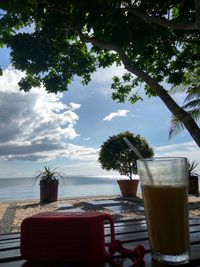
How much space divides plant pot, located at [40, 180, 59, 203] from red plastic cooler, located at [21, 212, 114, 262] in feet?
32.1

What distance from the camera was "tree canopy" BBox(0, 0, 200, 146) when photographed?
396 cm

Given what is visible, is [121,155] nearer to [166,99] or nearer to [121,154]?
[121,154]

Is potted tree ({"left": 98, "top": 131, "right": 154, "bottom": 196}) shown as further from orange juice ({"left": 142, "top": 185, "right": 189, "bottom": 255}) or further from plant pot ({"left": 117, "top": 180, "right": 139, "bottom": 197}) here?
orange juice ({"left": 142, "top": 185, "right": 189, "bottom": 255})

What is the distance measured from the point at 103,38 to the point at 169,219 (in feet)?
11.9

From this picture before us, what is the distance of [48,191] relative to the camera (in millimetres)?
10711

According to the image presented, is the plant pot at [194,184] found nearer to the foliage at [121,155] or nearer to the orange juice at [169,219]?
the foliage at [121,155]

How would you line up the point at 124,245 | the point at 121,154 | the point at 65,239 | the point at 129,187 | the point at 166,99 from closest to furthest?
the point at 65,239 < the point at 124,245 < the point at 166,99 < the point at 129,187 < the point at 121,154

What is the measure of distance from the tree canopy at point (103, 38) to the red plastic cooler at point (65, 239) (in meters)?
3.15

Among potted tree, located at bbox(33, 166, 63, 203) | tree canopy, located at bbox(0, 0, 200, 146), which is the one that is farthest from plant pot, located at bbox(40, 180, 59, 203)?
tree canopy, located at bbox(0, 0, 200, 146)

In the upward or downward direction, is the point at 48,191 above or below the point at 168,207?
below

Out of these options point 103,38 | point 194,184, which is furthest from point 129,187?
point 103,38

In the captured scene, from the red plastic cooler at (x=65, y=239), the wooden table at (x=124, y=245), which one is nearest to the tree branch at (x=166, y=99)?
the wooden table at (x=124, y=245)

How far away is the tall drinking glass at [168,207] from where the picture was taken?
1106mm

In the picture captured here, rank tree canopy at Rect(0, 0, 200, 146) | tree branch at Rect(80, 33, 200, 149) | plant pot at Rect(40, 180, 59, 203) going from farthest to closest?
plant pot at Rect(40, 180, 59, 203) < tree branch at Rect(80, 33, 200, 149) < tree canopy at Rect(0, 0, 200, 146)
